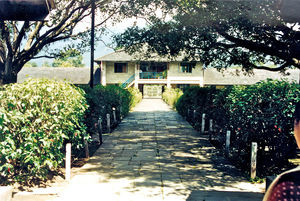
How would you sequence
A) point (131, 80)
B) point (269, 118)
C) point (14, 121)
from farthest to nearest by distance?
point (131, 80), point (269, 118), point (14, 121)

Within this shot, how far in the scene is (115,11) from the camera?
14453mm

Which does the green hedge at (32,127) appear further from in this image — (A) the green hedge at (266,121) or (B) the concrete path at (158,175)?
(A) the green hedge at (266,121)

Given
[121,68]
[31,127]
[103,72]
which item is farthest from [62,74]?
[31,127]

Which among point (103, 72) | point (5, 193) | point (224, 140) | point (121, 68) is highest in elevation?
point (121, 68)

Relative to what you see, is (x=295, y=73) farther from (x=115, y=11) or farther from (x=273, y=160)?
(x=273, y=160)

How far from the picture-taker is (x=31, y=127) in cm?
522

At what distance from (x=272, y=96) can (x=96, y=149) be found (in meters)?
5.53

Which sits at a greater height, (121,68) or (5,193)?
(121,68)

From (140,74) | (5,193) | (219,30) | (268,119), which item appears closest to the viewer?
(5,193)

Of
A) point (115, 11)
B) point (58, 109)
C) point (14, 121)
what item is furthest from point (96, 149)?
point (115, 11)

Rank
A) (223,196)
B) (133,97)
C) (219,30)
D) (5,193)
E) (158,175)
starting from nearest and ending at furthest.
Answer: (5,193) < (223,196) < (158,175) < (219,30) < (133,97)

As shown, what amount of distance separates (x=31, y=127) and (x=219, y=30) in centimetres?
758

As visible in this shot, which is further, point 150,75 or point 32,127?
point 150,75

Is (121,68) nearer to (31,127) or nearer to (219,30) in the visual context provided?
(219,30)
